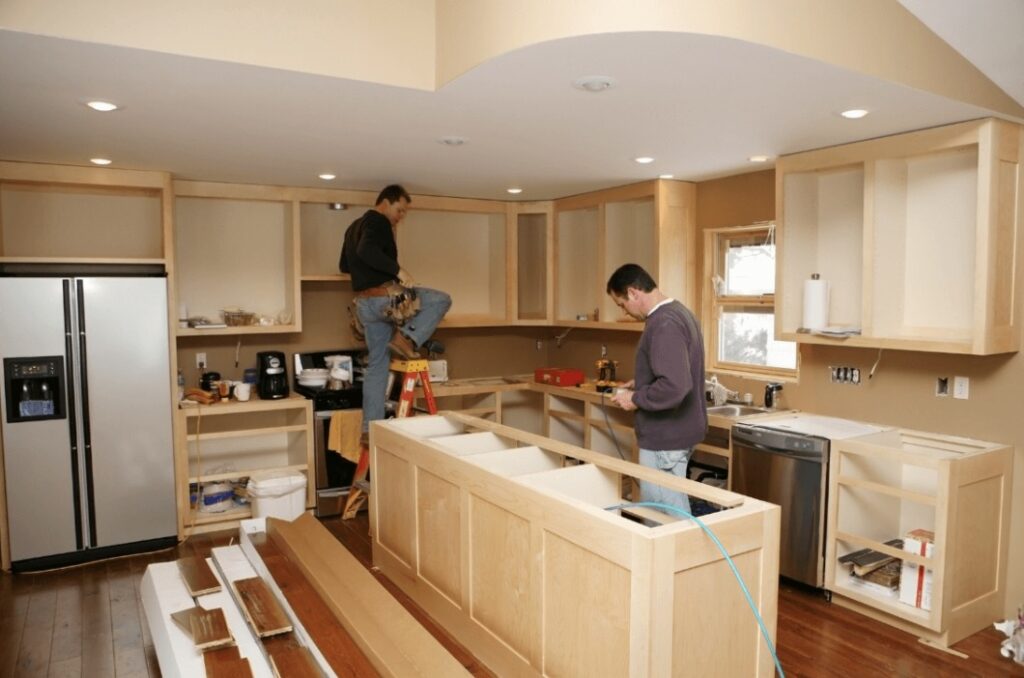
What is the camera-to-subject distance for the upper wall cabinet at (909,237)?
10.5 feet

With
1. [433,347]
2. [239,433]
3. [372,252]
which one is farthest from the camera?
[433,347]

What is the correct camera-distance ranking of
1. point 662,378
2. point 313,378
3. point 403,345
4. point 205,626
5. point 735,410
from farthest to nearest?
point 313,378 < point 403,345 < point 735,410 < point 662,378 < point 205,626

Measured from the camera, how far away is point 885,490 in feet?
10.9

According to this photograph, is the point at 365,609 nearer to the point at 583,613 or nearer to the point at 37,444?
the point at 583,613

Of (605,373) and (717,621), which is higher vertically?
(605,373)

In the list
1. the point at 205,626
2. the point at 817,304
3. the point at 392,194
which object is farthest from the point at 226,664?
the point at 817,304

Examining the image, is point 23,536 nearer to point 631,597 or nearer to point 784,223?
point 631,597

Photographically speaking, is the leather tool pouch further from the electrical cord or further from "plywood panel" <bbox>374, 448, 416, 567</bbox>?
the electrical cord

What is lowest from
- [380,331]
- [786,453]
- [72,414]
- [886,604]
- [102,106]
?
[886,604]

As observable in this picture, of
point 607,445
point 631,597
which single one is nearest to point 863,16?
point 631,597

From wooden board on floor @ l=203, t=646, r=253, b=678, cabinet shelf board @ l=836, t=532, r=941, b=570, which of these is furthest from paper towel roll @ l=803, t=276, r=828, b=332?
wooden board on floor @ l=203, t=646, r=253, b=678

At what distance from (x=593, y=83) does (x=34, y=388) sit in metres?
3.65

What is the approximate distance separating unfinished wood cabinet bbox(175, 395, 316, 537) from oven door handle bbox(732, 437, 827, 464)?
2901 mm

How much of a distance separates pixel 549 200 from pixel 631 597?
14.2 ft
